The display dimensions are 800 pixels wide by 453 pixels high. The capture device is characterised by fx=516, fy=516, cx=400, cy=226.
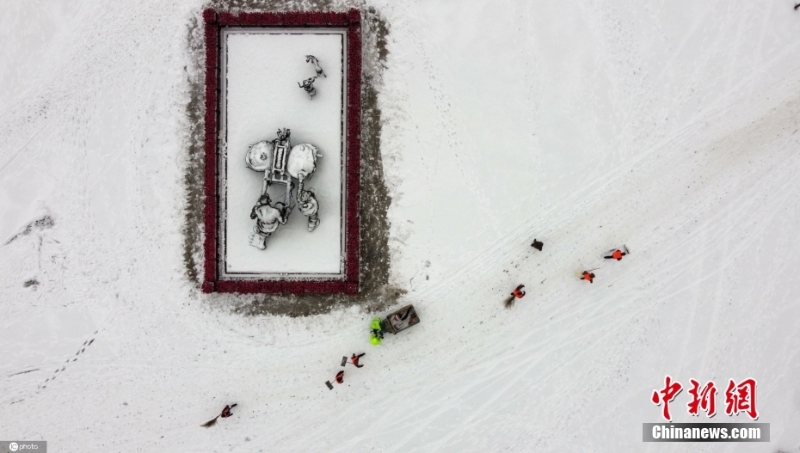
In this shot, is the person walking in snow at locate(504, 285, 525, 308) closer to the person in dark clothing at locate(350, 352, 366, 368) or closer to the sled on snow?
the sled on snow

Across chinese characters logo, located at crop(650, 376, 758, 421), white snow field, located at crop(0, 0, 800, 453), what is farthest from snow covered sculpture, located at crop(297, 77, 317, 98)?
chinese characters logo, located at crop(650, 376, 758, 421)

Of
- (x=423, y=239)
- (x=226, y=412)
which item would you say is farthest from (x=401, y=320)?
(x=226, y=412)

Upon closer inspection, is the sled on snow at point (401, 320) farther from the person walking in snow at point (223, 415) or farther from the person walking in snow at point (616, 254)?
the person walking in snow at point (616, 254)

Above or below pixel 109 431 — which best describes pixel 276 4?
above

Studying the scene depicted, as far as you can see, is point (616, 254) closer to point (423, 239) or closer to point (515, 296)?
point (515, 296)

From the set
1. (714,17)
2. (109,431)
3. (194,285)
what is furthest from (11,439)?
(714,17)

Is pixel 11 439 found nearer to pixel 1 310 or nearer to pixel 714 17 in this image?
pixel 1 310
